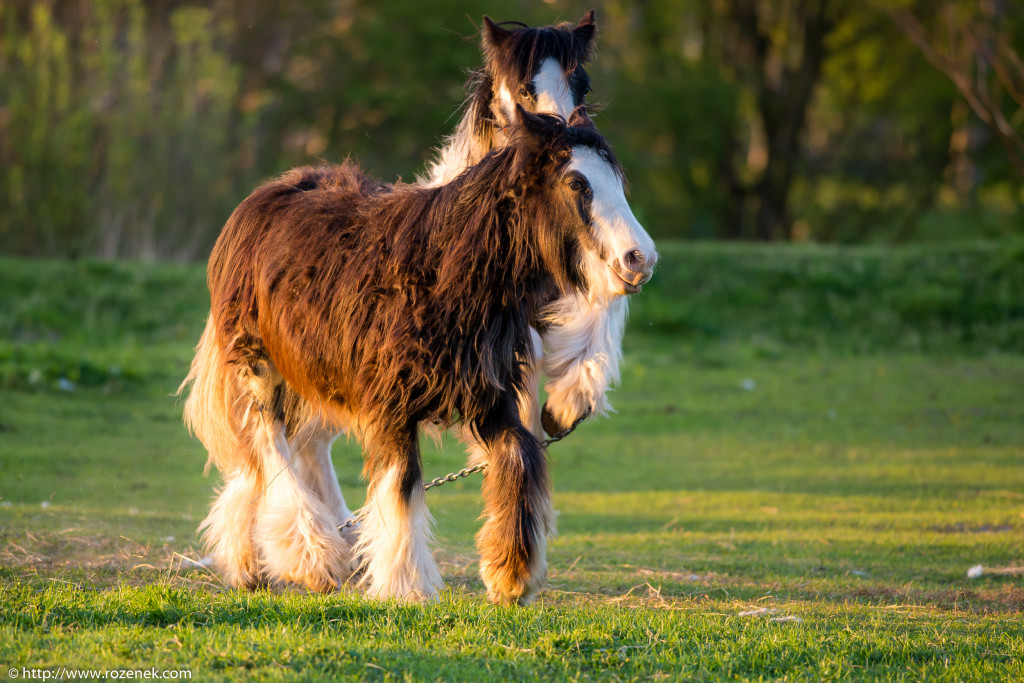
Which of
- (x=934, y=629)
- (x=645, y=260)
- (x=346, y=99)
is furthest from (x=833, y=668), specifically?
(x=346, y=99)

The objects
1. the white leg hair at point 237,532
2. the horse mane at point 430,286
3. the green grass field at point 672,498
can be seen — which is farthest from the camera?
the white leg hair at point 237,532

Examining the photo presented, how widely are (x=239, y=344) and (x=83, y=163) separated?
1346cm

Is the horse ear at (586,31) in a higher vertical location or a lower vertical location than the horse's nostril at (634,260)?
higher

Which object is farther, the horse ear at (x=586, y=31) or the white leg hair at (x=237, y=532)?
the horse ear at (x=586, y=31)

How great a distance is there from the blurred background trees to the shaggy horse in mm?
533

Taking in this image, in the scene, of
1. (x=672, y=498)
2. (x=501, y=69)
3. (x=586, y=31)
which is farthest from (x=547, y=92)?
(x=672, y=498)

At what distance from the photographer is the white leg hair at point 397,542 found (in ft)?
17.1

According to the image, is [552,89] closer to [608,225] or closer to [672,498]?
[608,225]

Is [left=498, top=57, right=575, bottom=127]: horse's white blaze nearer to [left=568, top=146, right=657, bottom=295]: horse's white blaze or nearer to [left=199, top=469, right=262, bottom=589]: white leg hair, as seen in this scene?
[left=568, top=146, right=657, bottom=295]: horse's white blaze

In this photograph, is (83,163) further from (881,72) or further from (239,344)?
(881,72)

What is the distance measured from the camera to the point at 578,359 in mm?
5594

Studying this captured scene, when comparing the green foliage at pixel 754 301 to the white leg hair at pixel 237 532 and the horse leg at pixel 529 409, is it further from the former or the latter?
the horse leg at pixel 529 409

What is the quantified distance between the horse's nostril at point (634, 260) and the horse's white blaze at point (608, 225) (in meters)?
0.01

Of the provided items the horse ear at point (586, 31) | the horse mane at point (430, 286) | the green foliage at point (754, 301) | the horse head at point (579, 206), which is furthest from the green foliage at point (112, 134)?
the horse head at point (579, 206)
